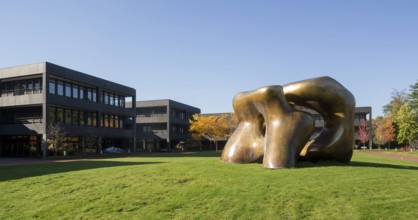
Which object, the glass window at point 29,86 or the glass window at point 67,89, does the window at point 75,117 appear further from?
the glass window at point 29,86

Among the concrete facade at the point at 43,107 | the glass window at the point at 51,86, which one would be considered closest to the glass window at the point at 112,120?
the concrete facade at the point at 43,107

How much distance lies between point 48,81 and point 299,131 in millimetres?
32466

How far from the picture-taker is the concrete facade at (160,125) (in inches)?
2621

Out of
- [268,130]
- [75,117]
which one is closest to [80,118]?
[75,117]

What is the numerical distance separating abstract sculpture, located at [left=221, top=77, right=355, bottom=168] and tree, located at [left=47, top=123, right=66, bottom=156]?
2593 centimetres

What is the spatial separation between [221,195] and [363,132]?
68008 mm

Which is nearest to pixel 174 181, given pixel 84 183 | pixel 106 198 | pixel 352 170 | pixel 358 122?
pixel 106 198

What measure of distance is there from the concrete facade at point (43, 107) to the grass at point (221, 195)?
1115 inches

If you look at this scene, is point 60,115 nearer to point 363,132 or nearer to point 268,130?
point 268,130

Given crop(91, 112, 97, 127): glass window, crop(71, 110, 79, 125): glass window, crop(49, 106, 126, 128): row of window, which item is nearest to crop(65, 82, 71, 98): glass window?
crop(49, 106, 126, 128): row of window

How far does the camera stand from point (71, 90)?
146 feet

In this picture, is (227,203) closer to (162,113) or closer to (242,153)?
(242,153)

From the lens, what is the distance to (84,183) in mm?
13086

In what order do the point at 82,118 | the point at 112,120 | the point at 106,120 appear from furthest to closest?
1. the point at 112,120
2. the point at 106,120
3. the point at 82,118
